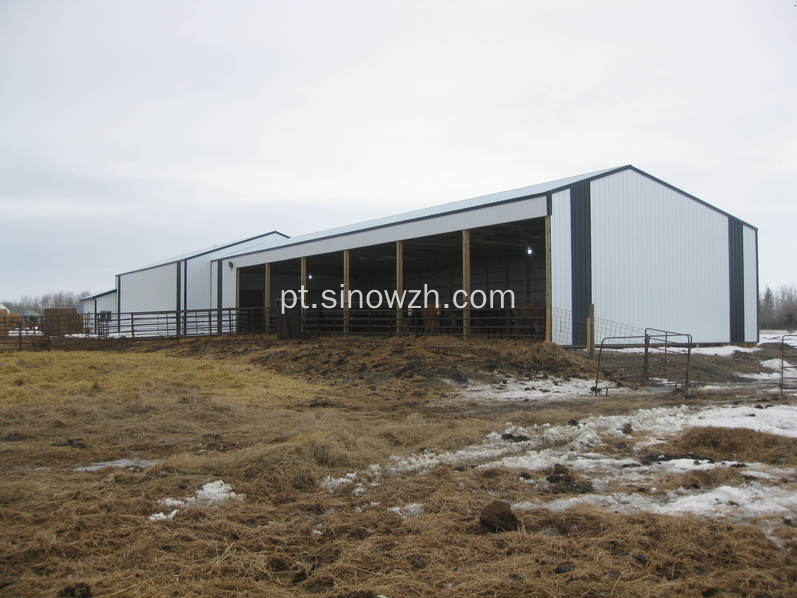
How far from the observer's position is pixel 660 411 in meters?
8.48

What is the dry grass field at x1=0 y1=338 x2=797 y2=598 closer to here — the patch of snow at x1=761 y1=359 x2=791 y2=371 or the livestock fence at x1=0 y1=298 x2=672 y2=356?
the livestock fence at x1=0 y1=298 x2=672 y2=356

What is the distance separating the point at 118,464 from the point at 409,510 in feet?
11.4

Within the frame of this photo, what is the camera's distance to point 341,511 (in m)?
4.63

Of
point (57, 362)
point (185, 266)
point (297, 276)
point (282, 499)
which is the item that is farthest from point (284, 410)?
point (297, 276)

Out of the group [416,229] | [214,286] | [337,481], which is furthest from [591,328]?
[214,286]

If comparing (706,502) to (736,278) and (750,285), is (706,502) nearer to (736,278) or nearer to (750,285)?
(736,278)

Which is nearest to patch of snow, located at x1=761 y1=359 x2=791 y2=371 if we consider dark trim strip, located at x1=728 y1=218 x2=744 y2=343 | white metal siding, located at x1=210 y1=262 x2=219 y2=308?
dark trim strip, located at x1=728 y1=218 x2=744 y2=343

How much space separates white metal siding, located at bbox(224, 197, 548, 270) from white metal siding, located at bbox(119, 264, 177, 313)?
19.1 ft

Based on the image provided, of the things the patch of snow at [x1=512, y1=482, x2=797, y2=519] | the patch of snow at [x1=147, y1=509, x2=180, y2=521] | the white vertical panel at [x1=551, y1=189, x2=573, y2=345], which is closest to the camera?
the patch of snow at [x1=512, y1=482, x2=797, y2=519]

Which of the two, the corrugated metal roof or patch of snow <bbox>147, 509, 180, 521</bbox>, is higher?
the corrugated metal roof

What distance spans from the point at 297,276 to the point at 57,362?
2484 cm

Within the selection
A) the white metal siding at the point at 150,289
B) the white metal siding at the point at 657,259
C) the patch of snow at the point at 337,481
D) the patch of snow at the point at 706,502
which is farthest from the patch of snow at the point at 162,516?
the white metal siding at the point at 150,289

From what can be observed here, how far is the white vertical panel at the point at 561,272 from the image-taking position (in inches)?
699

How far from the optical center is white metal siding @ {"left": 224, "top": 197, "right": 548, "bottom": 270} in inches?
734
